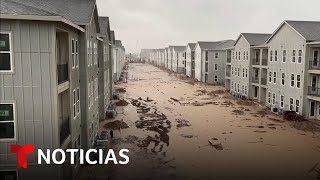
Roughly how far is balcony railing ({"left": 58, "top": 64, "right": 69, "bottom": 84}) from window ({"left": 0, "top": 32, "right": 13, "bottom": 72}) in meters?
2.31

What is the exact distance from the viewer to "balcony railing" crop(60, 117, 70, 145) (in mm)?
13928

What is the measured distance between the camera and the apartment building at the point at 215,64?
7238cm

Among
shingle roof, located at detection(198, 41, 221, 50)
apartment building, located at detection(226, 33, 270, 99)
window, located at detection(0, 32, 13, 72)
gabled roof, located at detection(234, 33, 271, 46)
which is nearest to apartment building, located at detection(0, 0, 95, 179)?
window, located at detection(0, 32, 13, 72)

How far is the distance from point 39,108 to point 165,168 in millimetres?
9790

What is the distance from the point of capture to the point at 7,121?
1204 cm

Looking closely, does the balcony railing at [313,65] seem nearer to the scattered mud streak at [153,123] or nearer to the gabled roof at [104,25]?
the scattered mud streak at [153,123]

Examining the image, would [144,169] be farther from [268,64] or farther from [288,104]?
[268,64]

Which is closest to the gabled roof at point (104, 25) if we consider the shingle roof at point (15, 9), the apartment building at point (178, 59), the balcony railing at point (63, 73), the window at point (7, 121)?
the balcony railing at point (63, 73)

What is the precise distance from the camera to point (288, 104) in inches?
1431

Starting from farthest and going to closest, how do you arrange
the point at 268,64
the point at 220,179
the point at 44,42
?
the point at 268,64 → the point at 220,179 → the point at 44,42

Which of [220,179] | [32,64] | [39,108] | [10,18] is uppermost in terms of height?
[10,18]

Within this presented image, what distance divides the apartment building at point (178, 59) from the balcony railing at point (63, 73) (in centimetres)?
8999

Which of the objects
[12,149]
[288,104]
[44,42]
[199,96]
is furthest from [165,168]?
[199,96]

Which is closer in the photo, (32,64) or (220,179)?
(32,64)
